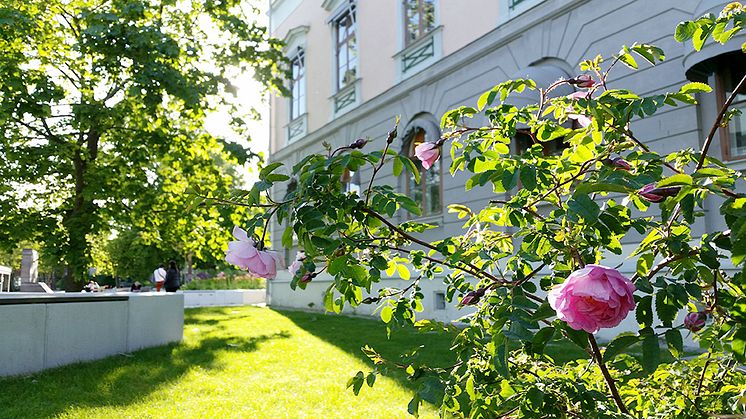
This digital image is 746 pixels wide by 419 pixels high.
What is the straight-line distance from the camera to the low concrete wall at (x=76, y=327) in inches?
223

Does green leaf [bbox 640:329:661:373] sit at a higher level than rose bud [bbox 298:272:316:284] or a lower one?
lower

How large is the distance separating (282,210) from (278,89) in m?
11.0

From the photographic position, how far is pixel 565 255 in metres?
1.64

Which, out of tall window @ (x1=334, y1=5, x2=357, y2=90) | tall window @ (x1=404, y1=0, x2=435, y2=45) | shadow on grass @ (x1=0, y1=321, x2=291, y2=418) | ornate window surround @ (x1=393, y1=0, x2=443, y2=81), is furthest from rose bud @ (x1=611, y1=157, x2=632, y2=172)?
tall window @ (x1=334, y1=5, x2=357, y2=90)

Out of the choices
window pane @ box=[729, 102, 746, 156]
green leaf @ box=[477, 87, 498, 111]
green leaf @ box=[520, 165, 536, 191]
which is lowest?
green leaf @ box=[520, 165, 536, 191]

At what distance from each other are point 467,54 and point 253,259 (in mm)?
9728

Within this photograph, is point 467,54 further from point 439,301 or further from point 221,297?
point 221,297

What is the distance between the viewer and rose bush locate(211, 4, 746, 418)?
137 centimetres

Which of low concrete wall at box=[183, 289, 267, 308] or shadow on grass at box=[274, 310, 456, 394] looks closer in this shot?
shadow on grass at box=[274, 310, 456, 394]

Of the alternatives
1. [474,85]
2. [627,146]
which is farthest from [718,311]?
[474,85]

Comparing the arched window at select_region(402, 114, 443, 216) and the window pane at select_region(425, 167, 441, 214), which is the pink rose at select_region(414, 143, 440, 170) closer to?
the arched window at select_region(402, 114, 443, 216)

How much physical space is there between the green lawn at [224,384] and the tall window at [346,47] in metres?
8.63

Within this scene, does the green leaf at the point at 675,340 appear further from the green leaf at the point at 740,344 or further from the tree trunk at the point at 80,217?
the tree trunk at the point at 80,217

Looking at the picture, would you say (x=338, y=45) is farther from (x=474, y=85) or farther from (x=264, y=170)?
(x=264, y=170)
